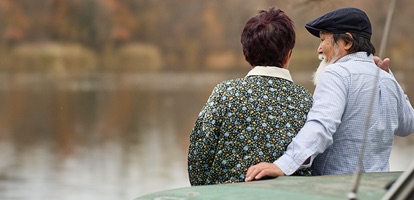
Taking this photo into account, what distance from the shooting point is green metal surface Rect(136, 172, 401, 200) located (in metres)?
2.55

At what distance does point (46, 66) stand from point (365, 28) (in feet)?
168

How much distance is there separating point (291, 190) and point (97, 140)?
74.4ft

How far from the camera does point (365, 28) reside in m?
3.72

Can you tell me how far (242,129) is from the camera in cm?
346

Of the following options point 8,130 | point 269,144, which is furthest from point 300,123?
point 8,130

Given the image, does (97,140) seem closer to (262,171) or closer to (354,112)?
(354,112)

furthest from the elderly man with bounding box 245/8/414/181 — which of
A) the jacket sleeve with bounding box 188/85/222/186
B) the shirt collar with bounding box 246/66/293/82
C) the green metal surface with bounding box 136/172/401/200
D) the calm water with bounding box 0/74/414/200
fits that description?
the calm water with bounding box 0/74/414/200

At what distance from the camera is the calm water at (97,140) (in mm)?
17188

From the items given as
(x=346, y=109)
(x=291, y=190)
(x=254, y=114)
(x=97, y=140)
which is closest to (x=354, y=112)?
(x=346, y=109)

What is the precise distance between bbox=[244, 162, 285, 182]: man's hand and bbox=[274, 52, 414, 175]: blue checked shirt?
0.20 metres

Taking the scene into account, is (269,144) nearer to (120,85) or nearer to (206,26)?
(120,85)

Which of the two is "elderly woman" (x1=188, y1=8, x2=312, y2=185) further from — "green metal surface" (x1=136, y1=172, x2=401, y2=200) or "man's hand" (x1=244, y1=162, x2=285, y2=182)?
"green metal surface" (x1=136, y1=172, x2=401, y2=200)

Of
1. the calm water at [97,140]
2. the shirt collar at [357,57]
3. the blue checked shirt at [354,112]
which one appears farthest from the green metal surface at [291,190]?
the calm water at [97,140]

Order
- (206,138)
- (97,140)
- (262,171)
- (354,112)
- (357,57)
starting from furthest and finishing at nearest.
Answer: (97,140)
(357,57)
(354,112)
(206,138)
(262,171)
